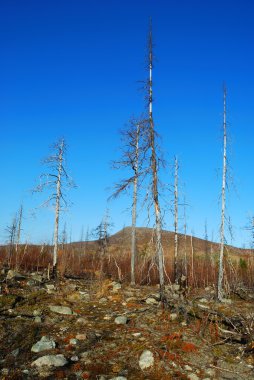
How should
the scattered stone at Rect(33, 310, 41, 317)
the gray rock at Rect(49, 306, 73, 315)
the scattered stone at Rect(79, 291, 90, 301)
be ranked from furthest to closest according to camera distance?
the scattered stone at Rect(79, 291, 90, 301) < the gray rock at Rect(49, 306, 73, 315) < the scattered stone at Rect(33, 310, 41, 317)

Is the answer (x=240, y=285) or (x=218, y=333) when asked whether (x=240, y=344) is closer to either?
(x=218, y=333)

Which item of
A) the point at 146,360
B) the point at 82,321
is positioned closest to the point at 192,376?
the point at 146,360

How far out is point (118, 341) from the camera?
906 centimetres

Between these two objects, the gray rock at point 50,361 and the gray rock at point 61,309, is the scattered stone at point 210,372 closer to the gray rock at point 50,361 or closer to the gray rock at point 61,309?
the gray rock at point 50,361

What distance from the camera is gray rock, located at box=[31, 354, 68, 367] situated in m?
7.42

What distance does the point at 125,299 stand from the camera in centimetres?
1470

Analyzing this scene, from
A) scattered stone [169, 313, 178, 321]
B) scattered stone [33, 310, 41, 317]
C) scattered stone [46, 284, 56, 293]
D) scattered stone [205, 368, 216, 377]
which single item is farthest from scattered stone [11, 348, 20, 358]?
scattered stone [46, 284, 56, 293]

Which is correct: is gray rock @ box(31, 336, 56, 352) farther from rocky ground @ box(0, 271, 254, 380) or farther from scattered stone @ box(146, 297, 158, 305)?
scattered stone @ box(146, 297, 158, 305)

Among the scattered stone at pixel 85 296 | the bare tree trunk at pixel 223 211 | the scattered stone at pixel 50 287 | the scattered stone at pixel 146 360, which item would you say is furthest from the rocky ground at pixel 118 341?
the bare tree trunk at pixel 223 211

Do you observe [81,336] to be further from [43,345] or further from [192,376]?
[192,376]

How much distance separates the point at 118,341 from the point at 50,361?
2.11 m

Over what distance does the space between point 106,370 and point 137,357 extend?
982mm

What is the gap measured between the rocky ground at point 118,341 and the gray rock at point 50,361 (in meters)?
0.02

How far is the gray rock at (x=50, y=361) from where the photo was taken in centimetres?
742
